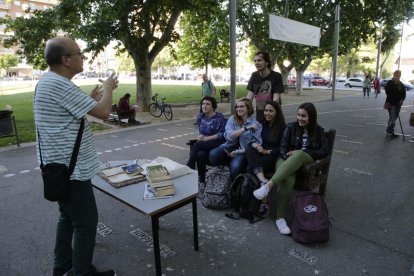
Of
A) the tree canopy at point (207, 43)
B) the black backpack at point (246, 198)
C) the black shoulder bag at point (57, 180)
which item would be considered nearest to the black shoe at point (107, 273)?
the black shoulder bag at point (57, 180)

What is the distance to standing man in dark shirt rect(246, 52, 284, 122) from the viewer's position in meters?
4.96

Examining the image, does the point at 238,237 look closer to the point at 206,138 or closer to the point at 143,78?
the point at 206,138

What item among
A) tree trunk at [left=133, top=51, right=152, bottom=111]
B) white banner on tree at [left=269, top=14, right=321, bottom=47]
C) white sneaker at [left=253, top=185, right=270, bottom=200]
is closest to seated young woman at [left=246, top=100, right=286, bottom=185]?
white sneaker at [left=253, top=185, right=270, bottom=200]

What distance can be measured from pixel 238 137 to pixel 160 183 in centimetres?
187

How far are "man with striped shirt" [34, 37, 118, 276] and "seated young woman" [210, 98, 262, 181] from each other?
2165 millimetres

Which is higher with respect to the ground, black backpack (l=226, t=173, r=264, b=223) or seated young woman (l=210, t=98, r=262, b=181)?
seated young woman (l=210, t=98, r=262, b=181)

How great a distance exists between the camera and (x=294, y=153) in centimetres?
362

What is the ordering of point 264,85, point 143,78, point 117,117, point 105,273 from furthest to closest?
point 143,78
point 117,117
point 264,85
point 105,273

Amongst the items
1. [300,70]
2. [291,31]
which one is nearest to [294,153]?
[291,31]

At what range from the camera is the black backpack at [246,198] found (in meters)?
3.67

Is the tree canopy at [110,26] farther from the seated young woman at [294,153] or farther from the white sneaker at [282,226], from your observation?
the white sneaker at [282,226]

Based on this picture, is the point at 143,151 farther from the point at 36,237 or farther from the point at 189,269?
the point at 189,269

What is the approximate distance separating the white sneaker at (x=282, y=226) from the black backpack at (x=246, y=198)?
29cm

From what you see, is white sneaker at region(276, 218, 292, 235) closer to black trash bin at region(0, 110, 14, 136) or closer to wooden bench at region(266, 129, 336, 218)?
wooden bench at region(266, 129, 336, 218)
